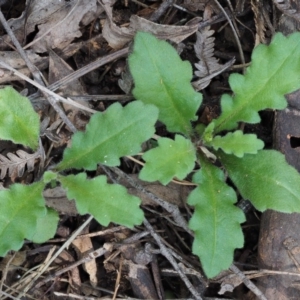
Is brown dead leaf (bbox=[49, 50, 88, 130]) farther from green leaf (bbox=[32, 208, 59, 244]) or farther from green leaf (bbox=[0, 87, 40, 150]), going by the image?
green leaf (bbox=[32, 208, 59, 244])

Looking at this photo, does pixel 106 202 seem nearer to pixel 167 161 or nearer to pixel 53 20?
pixel 167 161

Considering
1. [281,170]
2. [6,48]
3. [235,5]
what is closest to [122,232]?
[281,170]

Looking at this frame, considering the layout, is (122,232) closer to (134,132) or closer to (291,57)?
(134,132)

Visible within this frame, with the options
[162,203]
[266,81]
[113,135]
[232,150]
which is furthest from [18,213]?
[266,81]

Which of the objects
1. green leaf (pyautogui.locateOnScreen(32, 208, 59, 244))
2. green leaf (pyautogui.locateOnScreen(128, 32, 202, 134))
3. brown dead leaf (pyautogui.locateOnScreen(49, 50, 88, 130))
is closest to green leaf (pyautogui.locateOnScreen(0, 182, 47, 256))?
green leaf (pyautogui.locateOnScreen(32, 208, 59, 244))

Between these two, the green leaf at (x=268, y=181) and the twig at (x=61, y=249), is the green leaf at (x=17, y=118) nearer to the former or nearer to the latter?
the twig at (x=61, y=249)

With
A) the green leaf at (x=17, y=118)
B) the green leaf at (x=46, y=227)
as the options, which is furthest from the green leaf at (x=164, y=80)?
the green leaf at (x=46, y=227)

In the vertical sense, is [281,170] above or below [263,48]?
below
